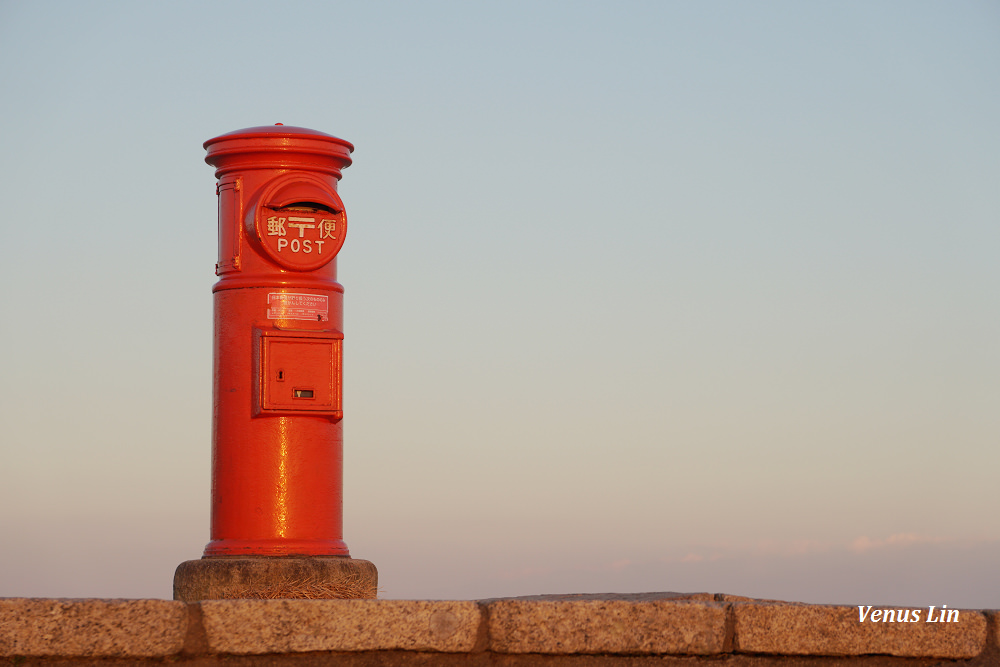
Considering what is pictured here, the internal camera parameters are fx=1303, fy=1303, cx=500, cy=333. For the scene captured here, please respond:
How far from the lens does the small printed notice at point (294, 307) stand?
7.39m

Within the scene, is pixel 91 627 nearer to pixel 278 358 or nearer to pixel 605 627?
pixel 605 627

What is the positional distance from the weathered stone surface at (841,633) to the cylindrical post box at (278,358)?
2530 mm

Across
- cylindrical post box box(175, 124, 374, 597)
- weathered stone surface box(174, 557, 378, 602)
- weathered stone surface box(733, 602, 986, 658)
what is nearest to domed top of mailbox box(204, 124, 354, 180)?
cylindrical post box box(175, 124, 374, 597)

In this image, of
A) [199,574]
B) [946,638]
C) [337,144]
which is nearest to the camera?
[946,638]

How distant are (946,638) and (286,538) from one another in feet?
11.5

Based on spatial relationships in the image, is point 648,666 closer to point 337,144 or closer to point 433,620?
point 433,620

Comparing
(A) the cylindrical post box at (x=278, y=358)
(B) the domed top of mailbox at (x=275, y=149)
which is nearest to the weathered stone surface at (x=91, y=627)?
(A) the cylindrical post box at (x=278, y=358)

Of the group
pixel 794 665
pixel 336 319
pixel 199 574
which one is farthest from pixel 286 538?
pixel 794 665

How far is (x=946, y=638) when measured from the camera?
5.99m

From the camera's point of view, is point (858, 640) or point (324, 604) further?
point (858, 640)

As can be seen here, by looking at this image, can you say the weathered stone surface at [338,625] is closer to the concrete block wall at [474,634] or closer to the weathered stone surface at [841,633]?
the concrete block wall at [474,634]

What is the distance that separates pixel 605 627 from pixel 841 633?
1.10 meters

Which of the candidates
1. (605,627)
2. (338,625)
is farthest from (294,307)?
(605,627)

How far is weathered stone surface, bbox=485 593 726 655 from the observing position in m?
5.62
